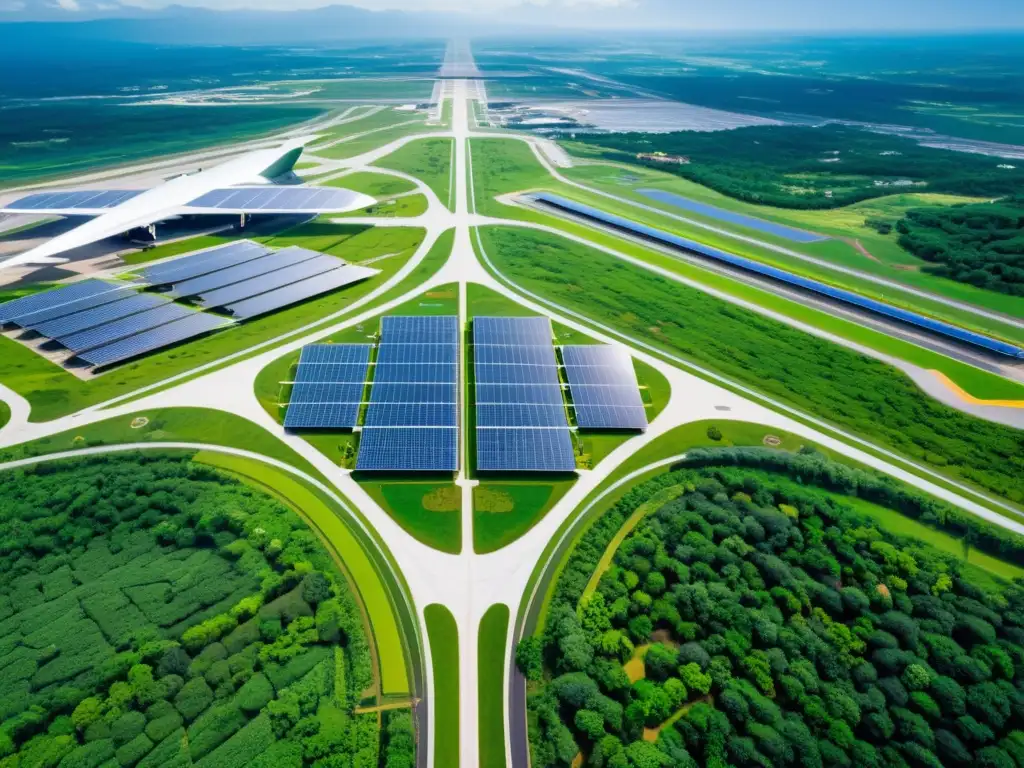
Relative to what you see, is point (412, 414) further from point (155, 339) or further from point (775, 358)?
point (775, 358)

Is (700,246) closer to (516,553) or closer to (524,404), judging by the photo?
(524,404)

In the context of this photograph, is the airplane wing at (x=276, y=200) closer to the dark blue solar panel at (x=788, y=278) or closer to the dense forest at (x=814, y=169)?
the dark blue solar panel at (x=788, y=278)

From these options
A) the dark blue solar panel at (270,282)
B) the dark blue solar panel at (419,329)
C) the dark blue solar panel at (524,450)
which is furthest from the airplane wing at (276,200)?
the dark blue solar panel at (524,450)

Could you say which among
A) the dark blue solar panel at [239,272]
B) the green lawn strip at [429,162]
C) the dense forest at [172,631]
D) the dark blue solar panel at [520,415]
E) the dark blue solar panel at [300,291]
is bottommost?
the dense forest at [172,631]

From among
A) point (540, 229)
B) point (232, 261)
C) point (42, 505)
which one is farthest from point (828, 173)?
point (42, 505)

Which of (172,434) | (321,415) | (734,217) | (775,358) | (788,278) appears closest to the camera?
(172,434)

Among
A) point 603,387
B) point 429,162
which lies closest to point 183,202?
point 429,162
